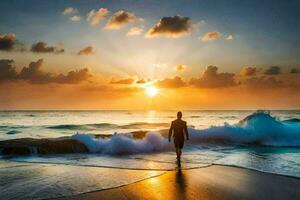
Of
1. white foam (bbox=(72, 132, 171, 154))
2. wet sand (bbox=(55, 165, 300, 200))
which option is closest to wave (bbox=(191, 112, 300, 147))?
white foam (bbox=(72, 132, 171, 154))

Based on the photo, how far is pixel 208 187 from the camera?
373 inches

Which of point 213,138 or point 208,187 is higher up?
point 213,138

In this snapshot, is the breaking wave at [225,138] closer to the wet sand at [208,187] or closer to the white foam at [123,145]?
the white foam at [123,145]

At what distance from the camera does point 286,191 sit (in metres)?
9.20

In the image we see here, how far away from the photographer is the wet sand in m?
8.52

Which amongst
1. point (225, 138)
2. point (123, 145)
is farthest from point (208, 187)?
point (225, 138)

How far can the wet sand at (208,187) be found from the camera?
8.52 meters

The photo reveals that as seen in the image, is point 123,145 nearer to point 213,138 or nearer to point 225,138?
point 213,138

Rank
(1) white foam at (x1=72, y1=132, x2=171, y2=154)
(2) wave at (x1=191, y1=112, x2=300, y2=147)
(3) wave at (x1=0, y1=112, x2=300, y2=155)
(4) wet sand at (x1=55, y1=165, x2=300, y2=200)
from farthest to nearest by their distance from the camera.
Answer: (2) wave at (x1=191, y1=112, x2=300, y2=147), (3) wave at (x1=0, y1=112, x2=300, y2=155), (1) white foam at (x1=72, y1=132, x2=171, y2=154), (4) wet sand at (x1=55, y1=165, x2=300, y2=200)

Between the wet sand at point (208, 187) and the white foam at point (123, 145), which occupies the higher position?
the white foam at point (123, 145)

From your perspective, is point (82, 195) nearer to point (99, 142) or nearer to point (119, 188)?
point (119, 188)

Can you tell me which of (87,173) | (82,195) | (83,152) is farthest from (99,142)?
(82,195)

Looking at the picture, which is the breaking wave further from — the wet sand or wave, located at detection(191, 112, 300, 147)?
the wet sand

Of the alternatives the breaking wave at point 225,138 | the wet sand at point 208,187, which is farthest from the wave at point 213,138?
the wet sand at point 208,187
